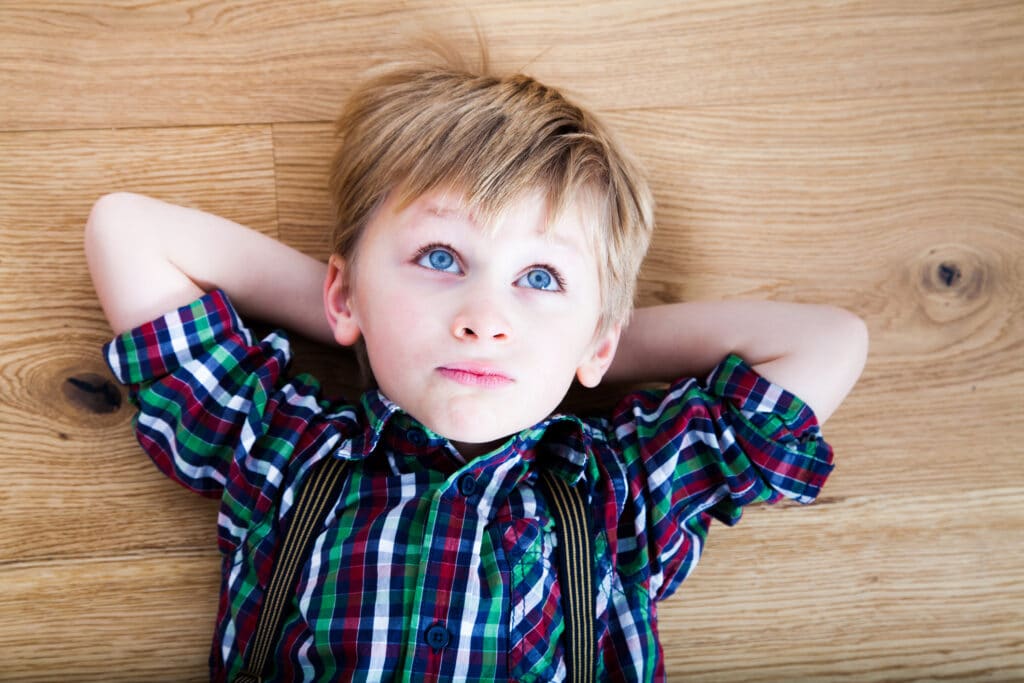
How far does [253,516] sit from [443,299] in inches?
13.3

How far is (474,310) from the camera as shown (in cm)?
80

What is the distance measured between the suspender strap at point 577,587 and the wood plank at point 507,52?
55 centimetres

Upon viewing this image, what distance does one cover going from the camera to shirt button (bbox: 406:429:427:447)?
91 cm

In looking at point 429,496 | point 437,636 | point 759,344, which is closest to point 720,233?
point 759,344

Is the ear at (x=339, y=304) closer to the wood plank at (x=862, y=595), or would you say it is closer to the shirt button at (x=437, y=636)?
the shirt button at (x=437, y=636)

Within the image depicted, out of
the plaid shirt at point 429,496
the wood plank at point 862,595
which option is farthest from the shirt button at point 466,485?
the wood plank at point 862,595

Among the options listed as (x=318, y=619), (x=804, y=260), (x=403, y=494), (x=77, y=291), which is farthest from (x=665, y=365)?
(x=77, y=291)

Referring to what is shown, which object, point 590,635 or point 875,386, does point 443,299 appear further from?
point 875,386

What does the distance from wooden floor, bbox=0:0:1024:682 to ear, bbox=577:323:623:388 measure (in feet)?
0.53

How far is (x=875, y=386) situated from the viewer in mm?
1080

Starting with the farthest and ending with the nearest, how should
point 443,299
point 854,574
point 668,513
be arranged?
point 854,574 < point 668,513 < point 443,299

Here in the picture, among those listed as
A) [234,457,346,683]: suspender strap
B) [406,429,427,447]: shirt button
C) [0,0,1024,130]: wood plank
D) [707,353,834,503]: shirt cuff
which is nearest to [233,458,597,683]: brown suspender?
[234,457,346,683]: suspender strap

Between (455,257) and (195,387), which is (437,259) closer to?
(455,257)

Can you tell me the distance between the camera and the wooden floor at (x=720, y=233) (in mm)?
1003
